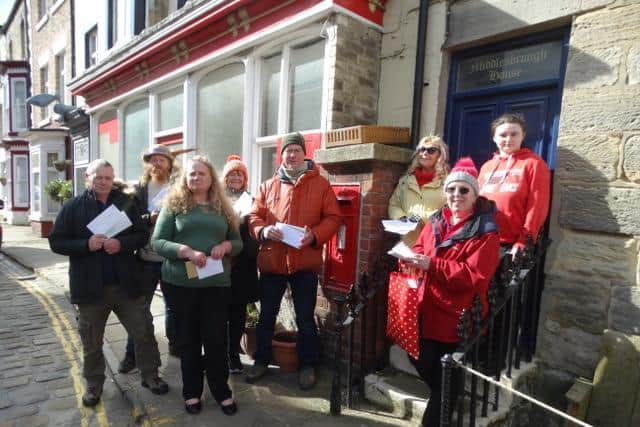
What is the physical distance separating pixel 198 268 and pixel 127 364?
160cm

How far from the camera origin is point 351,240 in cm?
356

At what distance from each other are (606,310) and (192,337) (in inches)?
118

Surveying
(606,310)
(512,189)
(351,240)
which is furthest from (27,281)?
(606,310)

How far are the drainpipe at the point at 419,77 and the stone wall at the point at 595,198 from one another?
124 centimetres

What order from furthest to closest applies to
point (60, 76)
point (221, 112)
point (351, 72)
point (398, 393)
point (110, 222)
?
point (60, 76), point (221, 112), point (351, 72), point (398, 393), point (110, 222)

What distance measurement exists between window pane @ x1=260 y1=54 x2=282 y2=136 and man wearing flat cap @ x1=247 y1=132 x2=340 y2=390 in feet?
6.08

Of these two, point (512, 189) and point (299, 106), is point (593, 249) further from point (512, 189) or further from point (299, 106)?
point (299, 106)

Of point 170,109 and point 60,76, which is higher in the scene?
point 60,76

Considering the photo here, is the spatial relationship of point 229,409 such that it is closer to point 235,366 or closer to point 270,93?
point 235,366

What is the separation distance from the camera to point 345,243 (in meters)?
3.60

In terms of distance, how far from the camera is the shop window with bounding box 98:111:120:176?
823cm

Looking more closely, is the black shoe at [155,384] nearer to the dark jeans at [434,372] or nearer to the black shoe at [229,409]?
the black shoe at [229,409]

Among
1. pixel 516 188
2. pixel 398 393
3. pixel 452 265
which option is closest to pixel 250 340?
pixel 398 393

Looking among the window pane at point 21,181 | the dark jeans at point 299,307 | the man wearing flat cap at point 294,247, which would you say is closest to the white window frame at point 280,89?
the man wearing flat cap at point 294,247
